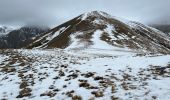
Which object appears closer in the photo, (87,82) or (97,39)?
(87,82)

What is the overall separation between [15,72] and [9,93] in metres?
5.96

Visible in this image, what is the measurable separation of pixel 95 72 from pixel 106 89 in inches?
193

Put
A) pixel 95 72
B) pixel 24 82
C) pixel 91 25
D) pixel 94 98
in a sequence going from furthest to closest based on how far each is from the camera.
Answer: pixel 91 25 < pixel 95 72 < pixel 24 82 < pixel 94 98

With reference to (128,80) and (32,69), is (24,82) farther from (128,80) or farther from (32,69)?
(128,80)

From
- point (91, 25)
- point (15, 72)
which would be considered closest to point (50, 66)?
point (15, 72)

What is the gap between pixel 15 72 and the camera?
2238 centimetres

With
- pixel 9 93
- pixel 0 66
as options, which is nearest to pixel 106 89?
pixel 9 93

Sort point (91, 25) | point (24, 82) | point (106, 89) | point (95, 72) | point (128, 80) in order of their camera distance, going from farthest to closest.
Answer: point (91, 25), point (95, 72), point (24, 82), point (128, 80), point (106, 89)

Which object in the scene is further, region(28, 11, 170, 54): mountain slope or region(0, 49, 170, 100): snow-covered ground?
region(28, 11, 170, 54): mountain slope

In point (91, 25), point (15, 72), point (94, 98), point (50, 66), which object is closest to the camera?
point (94, 98)

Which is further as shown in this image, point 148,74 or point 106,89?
point 148,74

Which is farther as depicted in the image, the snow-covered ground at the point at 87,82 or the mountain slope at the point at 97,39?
the mountain slope at the point at 97,39

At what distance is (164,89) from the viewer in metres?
15.0

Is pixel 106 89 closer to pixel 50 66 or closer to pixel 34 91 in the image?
pixel 34 91
